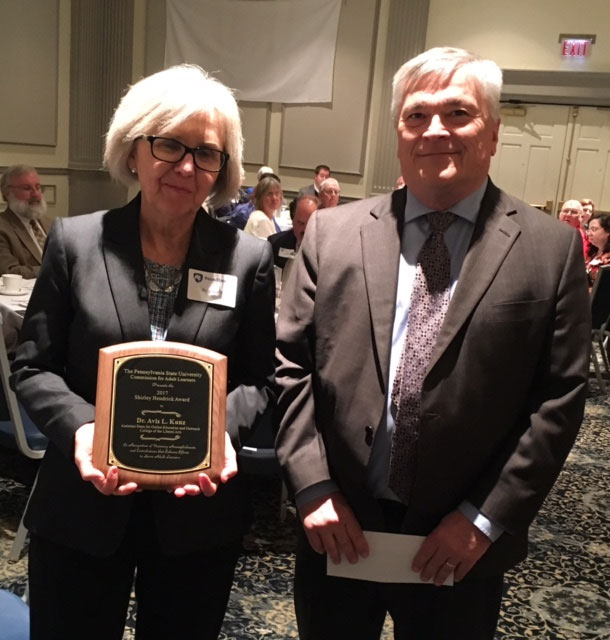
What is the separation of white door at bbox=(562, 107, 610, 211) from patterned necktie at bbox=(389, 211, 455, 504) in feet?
26.5

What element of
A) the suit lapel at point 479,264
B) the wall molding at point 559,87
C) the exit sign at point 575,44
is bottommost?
the suit lapel at point 479,264

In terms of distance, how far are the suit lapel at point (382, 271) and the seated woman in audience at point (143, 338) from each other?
246mm

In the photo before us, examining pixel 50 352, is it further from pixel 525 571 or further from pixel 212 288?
pixel 525 571

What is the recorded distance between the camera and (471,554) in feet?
4.28

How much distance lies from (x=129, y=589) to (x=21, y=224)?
3.88m

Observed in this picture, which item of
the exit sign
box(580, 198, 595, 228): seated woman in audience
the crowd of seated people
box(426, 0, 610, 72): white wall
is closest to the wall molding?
box(426, 0, 610, 72): white wall

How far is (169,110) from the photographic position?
51.6 inches

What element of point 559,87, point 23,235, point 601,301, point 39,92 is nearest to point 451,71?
point 23,235

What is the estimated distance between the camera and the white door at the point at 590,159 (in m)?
8.41

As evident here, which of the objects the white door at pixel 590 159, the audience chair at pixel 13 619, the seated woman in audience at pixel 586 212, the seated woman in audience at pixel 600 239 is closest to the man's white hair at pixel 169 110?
the audience chair at pixel 13 619

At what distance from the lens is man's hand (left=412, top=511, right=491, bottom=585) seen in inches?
51.2

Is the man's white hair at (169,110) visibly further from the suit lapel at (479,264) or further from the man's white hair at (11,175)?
the man's white hair at (11,175)

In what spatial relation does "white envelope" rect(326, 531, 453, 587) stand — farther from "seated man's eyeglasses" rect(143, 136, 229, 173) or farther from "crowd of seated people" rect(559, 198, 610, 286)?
"crowd of seated people" rect(559, 198, 610, 286)

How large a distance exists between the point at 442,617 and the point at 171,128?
1.12m
